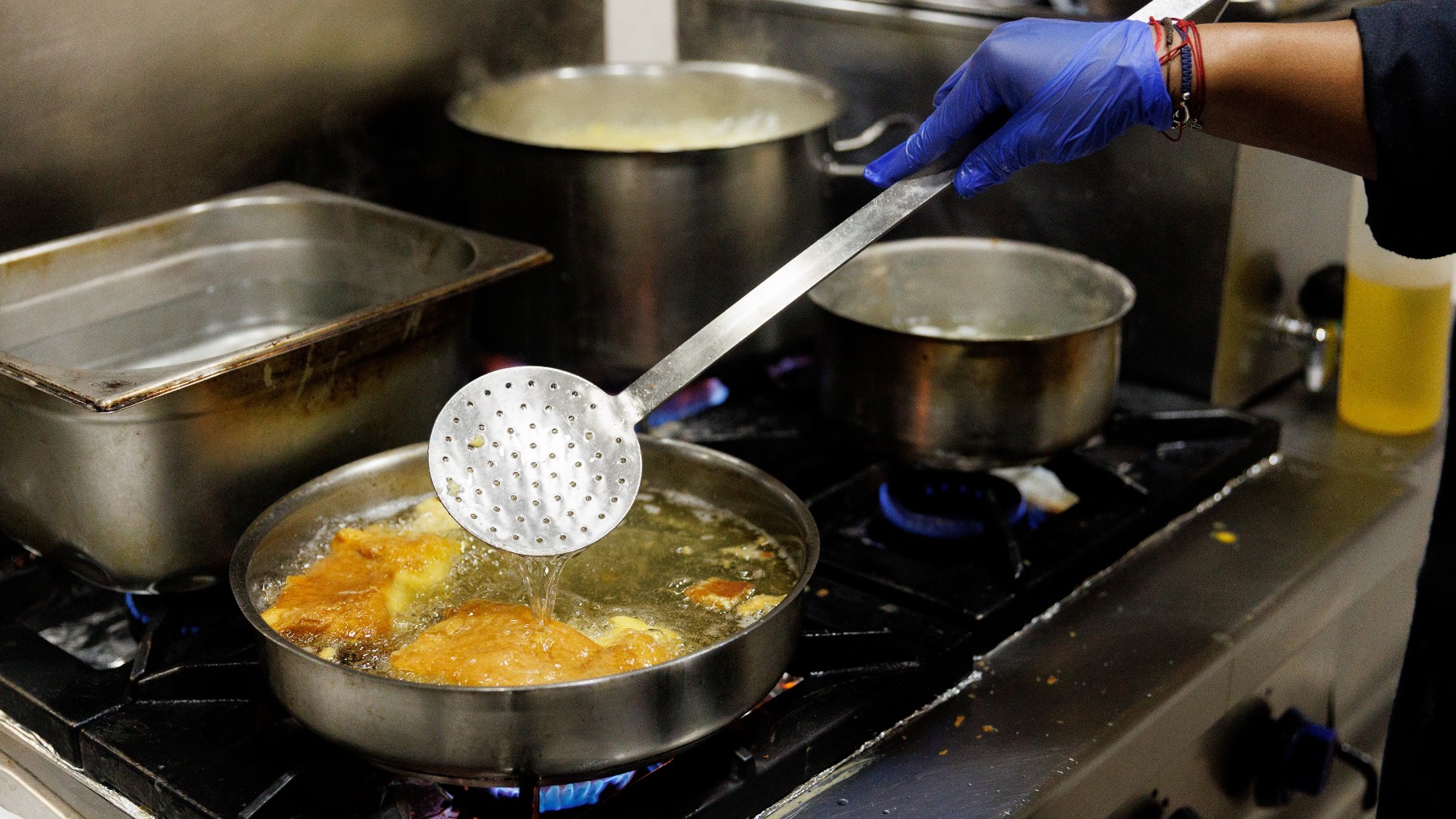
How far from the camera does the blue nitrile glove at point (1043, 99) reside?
1108mm

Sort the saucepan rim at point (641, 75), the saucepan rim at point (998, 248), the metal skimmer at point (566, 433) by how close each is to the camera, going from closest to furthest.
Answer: the metal skimmer at point (566, 433), the saucepan rim at point (998, 248), the saucepan rim at point (641, 75)

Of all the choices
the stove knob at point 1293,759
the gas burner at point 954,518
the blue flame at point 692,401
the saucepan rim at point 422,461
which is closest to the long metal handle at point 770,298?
the saucepan rim at point 422,461

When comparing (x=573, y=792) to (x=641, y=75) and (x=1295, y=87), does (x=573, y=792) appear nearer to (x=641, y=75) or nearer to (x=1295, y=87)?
(x=1295, y=87)

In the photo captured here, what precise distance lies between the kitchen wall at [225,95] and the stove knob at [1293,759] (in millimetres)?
1345

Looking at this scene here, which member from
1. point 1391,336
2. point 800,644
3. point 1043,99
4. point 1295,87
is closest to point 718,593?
point 800,644

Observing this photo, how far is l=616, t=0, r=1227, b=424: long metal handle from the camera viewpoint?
1104 mm

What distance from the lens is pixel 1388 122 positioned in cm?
103

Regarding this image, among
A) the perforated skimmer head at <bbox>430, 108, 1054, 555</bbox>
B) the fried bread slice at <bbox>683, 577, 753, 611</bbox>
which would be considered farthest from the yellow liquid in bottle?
the fried bread slice at <bbox>683, 577, 753, 611</bbox>

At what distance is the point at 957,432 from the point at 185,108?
3.40 feet

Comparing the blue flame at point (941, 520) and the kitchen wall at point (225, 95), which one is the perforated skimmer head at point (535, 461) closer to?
the blue flame at point (941, 520)

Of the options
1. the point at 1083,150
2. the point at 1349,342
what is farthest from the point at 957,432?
the point at 1349,342

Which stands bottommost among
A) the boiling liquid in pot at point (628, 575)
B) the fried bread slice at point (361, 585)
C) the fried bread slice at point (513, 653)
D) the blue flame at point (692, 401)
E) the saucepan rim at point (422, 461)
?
the blue flame at point (692, 401)

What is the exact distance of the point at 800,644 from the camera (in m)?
1.16

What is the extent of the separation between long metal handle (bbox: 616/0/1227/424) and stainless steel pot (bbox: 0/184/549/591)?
0.90 ft
